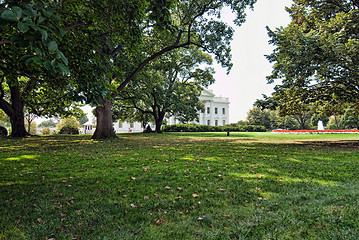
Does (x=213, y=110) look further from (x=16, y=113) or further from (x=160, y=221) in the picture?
(x=160, y=221)

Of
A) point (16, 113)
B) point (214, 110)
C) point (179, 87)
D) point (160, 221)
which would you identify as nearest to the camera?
point (160, 221)

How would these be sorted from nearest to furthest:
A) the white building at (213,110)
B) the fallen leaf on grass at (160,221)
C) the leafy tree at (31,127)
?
the fallen leaf on grass at (160,221) → the leafy tree at (31,127) → the white building at (213,110)

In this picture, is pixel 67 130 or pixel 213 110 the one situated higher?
pixel 213 110

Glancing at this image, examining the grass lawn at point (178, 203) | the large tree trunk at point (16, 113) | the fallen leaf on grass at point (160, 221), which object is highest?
the large tree trunk at point (16, 113)

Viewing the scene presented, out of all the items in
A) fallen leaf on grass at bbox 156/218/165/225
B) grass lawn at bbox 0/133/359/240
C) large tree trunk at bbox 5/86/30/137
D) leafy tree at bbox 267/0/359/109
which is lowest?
fallen leaf on grass at bbox 156/218/165/225

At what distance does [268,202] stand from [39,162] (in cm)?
654

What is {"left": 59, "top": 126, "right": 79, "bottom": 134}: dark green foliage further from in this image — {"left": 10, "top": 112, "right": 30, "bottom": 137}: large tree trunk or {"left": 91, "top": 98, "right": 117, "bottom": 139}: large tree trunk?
{"left": 91, "top": 98, "right": 117, "bottom": 139}: large tree trunk

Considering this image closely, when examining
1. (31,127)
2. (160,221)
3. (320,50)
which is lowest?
(160,221)

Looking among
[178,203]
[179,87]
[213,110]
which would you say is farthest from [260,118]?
[178,203]

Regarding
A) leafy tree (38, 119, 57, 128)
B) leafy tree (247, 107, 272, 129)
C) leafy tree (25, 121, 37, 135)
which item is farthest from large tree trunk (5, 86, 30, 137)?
leafy tree (38, 119, 57, 128)

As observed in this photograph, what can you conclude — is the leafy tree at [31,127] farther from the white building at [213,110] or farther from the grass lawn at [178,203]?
the grass lawn at [178,203]

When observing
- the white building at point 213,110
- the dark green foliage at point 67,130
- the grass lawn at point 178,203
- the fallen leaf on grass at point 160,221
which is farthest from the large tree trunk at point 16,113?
the white building at point 213,110

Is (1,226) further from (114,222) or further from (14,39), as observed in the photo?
(14,39)

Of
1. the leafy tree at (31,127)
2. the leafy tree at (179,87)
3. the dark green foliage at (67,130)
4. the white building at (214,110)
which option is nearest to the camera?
the leafy tree at (179,87)
